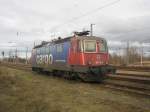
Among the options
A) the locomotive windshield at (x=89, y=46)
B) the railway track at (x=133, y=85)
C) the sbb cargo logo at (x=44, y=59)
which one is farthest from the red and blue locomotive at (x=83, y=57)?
the sbb cargo logo at (x=44, y=59)

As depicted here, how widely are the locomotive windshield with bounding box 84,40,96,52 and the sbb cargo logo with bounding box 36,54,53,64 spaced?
5.94 m

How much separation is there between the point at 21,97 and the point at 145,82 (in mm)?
7797

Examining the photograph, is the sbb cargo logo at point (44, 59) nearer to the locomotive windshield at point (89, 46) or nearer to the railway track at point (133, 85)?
the locomotive windshield at point (89, 46)

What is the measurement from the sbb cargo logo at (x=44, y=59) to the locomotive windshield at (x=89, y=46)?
5.94 metres

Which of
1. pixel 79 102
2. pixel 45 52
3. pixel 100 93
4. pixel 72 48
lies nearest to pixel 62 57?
pixel 72 48

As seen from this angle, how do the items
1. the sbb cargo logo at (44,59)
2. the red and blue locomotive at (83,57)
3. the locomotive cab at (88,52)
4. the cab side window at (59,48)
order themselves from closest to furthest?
the red and blue locomotive at (83,57)
the locomotive cab at (88,52)
the cab side window at (59,48)
the sbb cargo logo at (44,59)

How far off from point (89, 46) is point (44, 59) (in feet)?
28.8

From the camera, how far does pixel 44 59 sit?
26969 millimetres

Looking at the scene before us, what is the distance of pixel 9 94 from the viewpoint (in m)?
13.7

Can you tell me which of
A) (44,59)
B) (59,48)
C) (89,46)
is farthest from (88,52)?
→ (44,59)

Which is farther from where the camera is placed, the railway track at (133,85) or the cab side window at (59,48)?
the cab side window at (59,48)

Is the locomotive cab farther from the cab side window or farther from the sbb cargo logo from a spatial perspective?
the sbb cargo logo

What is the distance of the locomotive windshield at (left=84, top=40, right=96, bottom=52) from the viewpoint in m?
19.0

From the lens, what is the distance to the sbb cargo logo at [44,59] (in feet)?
80.5
